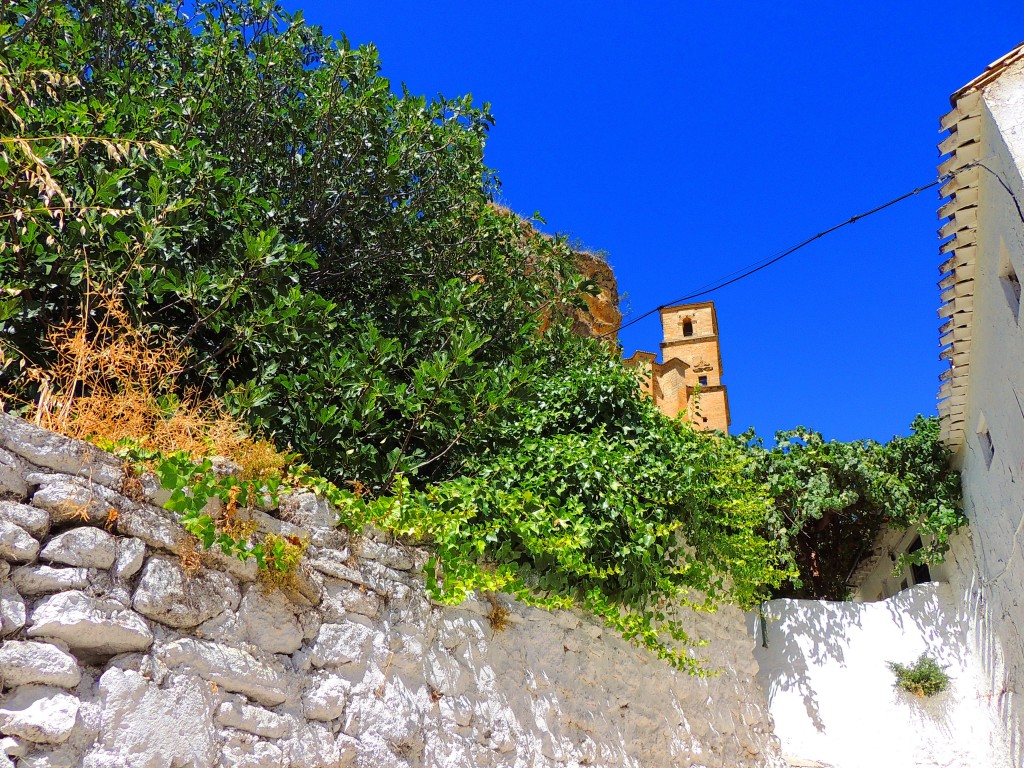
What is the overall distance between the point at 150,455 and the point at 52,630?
877 millimetres

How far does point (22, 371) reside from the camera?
456 cm

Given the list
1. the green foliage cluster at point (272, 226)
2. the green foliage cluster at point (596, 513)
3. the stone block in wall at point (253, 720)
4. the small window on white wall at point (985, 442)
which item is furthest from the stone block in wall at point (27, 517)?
the small window on white wall at point (985, 442)

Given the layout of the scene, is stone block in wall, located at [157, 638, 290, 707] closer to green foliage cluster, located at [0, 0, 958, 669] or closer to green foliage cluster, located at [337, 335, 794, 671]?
green foliage cluster, located at [0, 0, 958, 669]

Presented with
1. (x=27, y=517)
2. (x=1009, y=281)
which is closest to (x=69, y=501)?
(x=27, y=517)

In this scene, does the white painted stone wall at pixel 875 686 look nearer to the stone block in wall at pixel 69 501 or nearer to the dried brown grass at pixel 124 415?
the dried brown grass at pixel 124 415

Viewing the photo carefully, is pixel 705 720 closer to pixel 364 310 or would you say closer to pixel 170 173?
pixel 364 310

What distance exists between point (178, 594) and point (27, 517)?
0.71m

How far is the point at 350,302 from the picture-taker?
6820 millimetres

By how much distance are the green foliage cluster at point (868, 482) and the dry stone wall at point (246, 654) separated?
472cm

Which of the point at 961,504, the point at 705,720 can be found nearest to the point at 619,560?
the point at 705,720

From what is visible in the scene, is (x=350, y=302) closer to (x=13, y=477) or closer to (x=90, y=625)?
(x=13, y=477)

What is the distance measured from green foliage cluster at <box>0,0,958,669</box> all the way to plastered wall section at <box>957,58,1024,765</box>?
6.87 ft

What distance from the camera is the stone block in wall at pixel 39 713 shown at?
2.85 meters

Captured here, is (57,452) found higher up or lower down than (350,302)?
lower down
